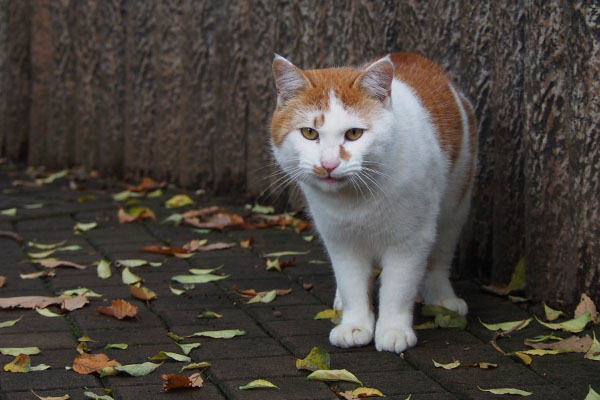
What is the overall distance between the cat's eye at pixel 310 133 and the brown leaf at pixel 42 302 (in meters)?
1.27

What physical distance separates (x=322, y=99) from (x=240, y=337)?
0.97 metres

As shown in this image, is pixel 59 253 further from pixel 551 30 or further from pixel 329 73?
pixel 551 30

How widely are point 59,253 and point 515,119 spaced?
2.44 m

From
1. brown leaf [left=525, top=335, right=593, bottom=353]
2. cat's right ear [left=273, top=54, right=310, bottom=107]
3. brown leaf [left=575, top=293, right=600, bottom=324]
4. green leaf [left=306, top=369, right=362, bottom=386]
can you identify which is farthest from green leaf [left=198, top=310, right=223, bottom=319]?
brown leaf [left=575, top=293, right=600, bottom=324]

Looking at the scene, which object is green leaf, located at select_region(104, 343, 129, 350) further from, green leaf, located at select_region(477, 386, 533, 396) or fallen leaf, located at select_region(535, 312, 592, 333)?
fallen leaf, located at select_region(535, 312, 592, 333)

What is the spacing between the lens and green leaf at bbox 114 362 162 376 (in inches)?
116

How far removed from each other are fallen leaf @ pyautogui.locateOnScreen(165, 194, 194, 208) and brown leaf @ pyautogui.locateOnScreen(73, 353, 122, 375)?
2.83 meters

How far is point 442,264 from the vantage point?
3846 mm

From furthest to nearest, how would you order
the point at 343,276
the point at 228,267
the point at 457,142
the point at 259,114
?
the point at 259,114, the point at 228,267, the point at 457,142, the point at 343,276

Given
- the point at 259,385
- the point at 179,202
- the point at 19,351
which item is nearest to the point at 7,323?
the point at 19,351

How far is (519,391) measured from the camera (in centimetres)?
279

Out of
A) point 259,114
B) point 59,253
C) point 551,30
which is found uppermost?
point 551,30

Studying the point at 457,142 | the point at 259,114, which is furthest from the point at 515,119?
the point at 259,114

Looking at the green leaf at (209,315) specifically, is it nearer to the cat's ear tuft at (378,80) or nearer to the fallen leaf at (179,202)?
the cat's ear tuft at (378,80)
